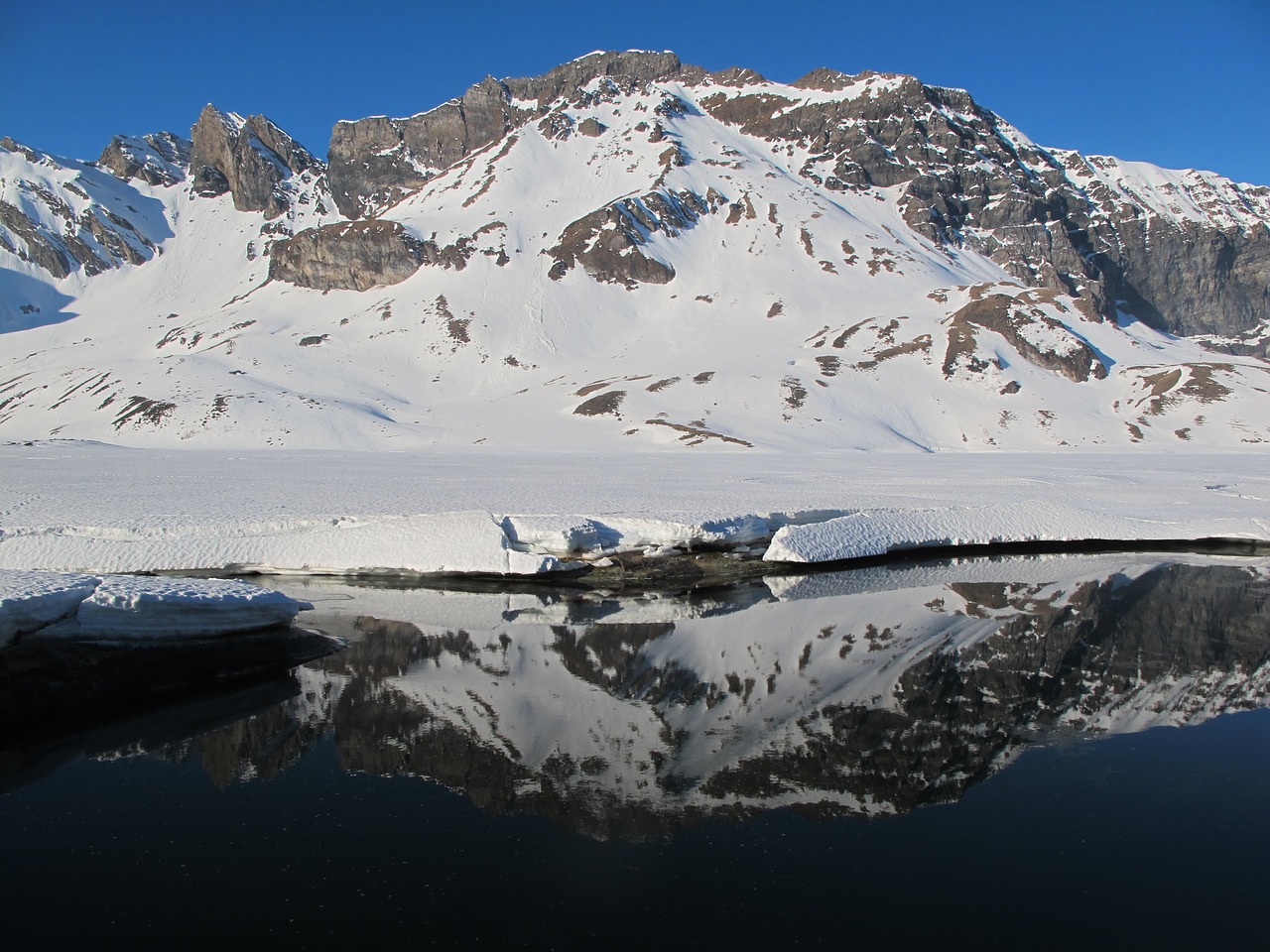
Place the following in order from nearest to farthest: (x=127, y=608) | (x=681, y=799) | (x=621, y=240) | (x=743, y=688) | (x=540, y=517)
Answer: (x=681, y=799)
(x=127, y=608)
(x=743, y=688)
(x=540, y=517)
(x=621, y=240)

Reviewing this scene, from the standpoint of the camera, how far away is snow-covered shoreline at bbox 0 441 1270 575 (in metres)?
23.7

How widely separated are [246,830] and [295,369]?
12689cm

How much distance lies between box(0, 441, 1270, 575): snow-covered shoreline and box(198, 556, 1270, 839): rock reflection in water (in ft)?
6.08

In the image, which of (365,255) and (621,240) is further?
(365,255)

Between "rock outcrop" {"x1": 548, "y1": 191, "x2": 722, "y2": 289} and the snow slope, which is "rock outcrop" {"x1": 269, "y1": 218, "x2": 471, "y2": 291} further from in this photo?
the snow slope

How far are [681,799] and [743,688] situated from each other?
4499mm

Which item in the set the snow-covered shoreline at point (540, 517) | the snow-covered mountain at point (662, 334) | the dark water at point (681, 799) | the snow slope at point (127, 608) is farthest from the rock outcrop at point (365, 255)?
the dark water at point (681, 799)

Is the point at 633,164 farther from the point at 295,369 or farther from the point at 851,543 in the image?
the point at 851,543

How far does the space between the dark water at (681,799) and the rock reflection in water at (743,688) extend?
77 mm

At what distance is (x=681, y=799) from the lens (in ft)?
35.4

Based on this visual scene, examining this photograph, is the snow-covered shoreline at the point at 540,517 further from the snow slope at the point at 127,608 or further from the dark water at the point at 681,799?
the snow slope at the point at 127,608

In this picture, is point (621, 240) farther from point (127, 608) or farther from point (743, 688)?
point (743, 688)

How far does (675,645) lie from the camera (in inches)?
704

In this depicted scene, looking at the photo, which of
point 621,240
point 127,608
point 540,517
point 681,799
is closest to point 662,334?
point 621,240
